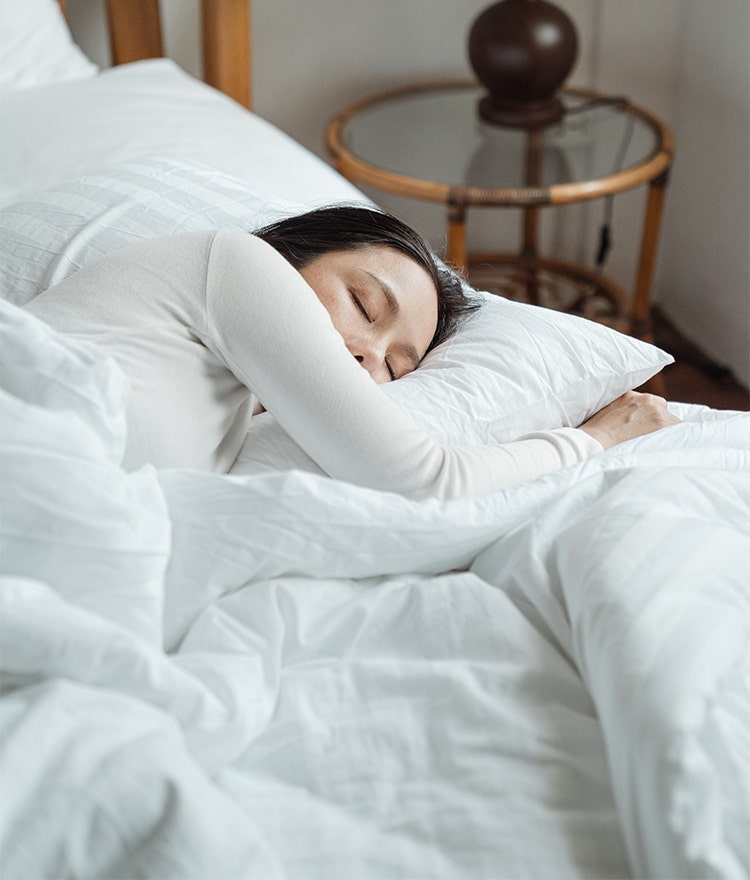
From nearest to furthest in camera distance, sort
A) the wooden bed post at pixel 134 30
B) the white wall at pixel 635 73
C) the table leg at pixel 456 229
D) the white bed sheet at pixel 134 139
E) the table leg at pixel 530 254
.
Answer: the white bed sheet at pixel 134 139, the table leg at pixel 456 229, the wooden bed post at pixel 134 30, the white wall at pixel 635 73, the table leg at pixel 530 254

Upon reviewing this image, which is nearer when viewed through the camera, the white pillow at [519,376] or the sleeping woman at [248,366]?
the sleeping woman at [248,366]

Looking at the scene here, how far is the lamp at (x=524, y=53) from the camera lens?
1.63 meters

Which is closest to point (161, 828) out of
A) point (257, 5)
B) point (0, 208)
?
point (0, 208)

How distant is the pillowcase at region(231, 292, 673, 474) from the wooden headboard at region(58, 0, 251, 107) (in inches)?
35.3

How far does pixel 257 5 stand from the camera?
189 cm

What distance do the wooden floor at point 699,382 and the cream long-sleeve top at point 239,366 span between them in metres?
1.16

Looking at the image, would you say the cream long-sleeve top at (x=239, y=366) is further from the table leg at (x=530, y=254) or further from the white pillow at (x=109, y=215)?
the table leg at (x=530, y=254)

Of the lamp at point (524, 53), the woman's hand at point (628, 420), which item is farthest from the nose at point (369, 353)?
the lamp at point (524, 53)

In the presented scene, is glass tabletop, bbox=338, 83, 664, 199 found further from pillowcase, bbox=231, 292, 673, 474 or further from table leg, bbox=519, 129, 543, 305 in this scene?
pillowcase, bbox=231, 292, 673, 474

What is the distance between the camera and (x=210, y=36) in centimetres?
168

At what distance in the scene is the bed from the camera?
48 cm

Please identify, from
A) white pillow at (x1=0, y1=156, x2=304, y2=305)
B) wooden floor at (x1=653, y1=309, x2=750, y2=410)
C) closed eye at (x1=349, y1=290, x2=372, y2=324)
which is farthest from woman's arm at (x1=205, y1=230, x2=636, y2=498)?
wooden floor at (x1=653, y1=309, x2=750, y2=410)

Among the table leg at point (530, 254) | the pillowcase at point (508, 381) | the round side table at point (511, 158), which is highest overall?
the pillowcase at point (508, 381)

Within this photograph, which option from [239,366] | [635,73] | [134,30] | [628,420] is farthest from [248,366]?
[635,73]
